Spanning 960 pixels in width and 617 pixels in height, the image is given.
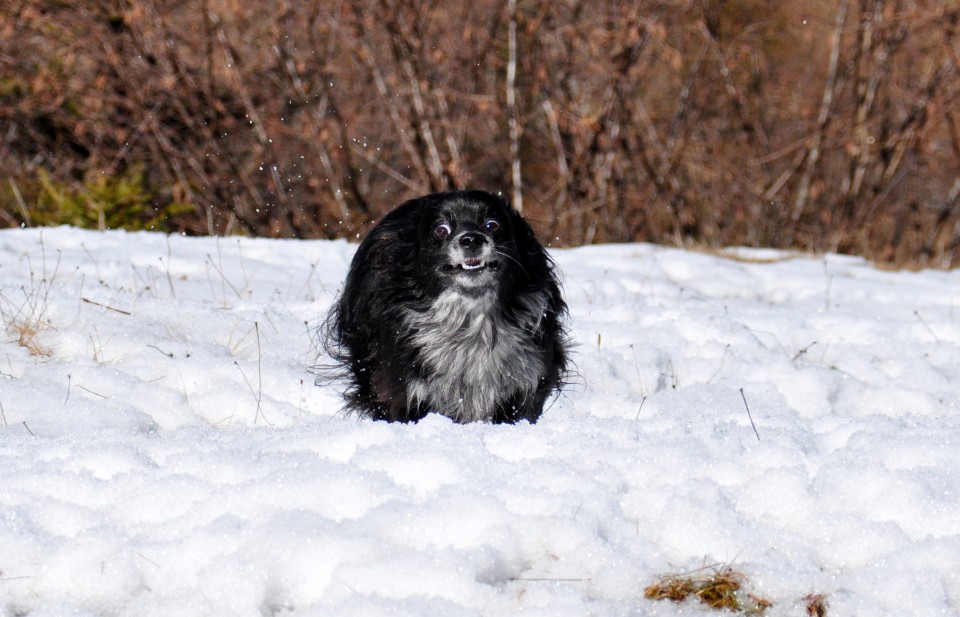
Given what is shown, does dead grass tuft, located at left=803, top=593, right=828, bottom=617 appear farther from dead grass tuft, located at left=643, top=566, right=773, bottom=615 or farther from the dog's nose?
the dog's nose

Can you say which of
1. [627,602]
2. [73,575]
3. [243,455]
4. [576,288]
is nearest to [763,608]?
[627,602]

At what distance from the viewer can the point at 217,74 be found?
10438mm

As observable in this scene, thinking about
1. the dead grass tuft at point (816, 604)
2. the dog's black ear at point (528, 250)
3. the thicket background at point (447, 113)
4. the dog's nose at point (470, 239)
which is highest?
the dog's nose at point (470, 239)

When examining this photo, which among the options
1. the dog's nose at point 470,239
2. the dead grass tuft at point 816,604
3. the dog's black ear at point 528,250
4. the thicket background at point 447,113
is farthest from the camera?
the thicket background at point 447,113

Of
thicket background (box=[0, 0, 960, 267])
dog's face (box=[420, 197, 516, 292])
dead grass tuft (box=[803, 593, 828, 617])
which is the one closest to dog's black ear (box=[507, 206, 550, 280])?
dog's face (box=[420, 197, 516, 292])

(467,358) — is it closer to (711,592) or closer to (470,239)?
(470,239)

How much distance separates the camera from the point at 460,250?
12.5ft

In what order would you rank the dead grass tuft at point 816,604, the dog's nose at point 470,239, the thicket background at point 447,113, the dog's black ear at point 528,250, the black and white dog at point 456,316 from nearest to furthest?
the dead grass tuft at point 816,604
the dog's nose at point 470,239
the black and white dog at point 456,316
the dog's black ear at point 528,250
the thicket background at point 447,113

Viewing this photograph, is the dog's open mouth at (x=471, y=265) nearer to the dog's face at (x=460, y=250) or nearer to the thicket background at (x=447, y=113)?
the dog's face at (x=460, y=250)

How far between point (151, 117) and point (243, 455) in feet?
24.9

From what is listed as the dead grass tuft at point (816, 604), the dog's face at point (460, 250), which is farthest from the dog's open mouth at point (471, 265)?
the dead grass tuft at point (816, 604)

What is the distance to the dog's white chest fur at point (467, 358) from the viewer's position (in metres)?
3.90

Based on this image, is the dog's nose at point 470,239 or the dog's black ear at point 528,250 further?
the dog's black ear at point 528,250

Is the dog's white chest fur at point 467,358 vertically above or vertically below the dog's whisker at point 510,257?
below
